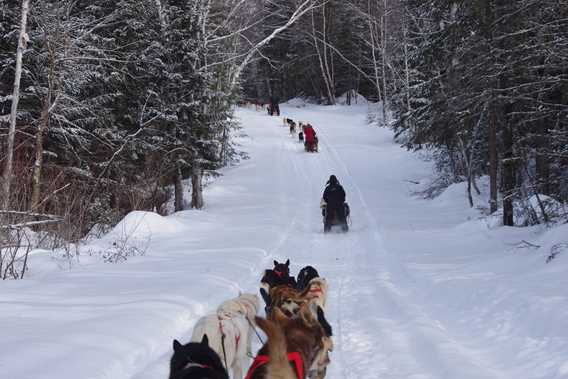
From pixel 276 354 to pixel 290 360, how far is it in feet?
1.20

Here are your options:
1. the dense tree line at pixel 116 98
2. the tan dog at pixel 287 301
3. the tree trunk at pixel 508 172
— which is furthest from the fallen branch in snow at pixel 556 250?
the dense tree line at pixel 116 98

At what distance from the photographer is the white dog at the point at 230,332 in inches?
175

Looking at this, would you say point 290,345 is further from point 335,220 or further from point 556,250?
point 335,220

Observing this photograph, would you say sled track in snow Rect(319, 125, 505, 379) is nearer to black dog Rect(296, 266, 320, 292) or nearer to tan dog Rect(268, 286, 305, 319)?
black dog Rect(296, 266, 320, 292)

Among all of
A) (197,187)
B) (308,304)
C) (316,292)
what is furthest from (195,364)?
(197,187)

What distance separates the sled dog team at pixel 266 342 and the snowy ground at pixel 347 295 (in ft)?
2.15

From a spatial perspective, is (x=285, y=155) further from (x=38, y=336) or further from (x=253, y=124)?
(x=38, y=336)

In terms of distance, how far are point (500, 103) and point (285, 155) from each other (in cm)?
2160

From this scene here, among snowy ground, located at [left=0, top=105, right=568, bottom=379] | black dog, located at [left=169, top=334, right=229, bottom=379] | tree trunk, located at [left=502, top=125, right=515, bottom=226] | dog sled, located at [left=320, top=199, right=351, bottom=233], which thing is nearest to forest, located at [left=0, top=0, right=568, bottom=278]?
tree trunk, located at [left=502, top=125, right=515, bottom=226]

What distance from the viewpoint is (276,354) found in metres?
3.46

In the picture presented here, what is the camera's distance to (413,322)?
667 cm

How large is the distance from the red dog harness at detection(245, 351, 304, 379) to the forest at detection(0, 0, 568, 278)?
6289mm

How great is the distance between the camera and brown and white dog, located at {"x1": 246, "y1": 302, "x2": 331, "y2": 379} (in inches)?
136

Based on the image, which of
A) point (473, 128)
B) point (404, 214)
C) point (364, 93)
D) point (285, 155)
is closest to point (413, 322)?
point (473, 128)
